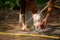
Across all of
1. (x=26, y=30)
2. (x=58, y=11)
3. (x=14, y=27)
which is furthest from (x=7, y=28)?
(x=58, y=11)

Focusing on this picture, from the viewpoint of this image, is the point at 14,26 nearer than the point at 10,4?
Yes

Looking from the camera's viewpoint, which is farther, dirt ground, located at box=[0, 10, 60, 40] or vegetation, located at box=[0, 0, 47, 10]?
vegetation, located at box=[0, 0, 47, 10]

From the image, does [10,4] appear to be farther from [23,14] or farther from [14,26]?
[23,14]

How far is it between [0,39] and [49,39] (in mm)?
930

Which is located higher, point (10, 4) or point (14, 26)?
point (10, 4)

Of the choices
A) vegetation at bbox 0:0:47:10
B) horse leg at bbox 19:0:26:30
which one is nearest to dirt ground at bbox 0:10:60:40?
horse leg at bbox 19:0:26:30

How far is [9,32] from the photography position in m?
4.27

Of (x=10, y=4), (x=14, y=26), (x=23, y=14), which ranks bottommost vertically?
(x=14, y=26)

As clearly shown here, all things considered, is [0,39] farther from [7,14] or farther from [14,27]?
[7,14]

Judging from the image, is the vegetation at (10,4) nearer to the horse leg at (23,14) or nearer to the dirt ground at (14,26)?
the dirt ground at (14,26)

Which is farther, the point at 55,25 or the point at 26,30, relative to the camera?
the point at 55,25

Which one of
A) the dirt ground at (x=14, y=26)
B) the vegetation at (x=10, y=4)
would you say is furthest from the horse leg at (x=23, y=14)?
the vegetation at (x=10, y=4)

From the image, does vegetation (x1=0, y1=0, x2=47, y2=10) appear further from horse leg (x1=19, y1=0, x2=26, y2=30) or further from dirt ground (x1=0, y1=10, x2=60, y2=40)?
horse leg (x1=19, y1=0, x2=26, y2=30)

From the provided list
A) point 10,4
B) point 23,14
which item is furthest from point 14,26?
point 10,4
